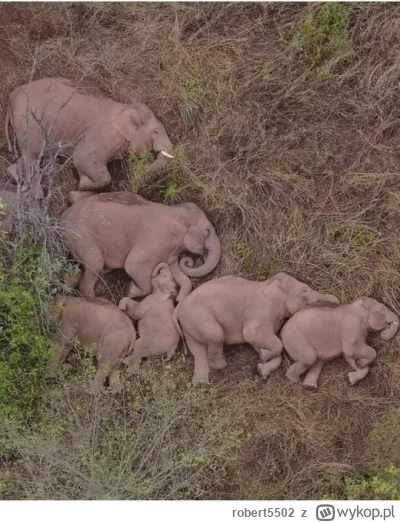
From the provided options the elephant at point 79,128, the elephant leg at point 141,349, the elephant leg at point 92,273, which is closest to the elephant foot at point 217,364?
the elephant leg at point 141,349

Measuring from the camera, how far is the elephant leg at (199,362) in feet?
16.8

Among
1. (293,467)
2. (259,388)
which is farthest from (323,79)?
(293,467)

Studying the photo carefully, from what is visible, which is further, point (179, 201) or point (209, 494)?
point (179, 201)

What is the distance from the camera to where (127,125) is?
5254 mm

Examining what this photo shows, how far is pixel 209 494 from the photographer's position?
195 inches

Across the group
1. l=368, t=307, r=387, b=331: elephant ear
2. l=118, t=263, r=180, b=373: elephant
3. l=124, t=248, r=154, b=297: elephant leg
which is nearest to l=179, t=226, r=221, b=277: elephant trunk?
l=118, t=263, r=180, b=373: elephant

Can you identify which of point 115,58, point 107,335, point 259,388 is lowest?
point 259,388

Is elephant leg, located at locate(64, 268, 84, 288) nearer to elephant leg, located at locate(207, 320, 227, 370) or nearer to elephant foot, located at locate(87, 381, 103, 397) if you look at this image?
elephant foot, located at locate(87, 381, 103, 397)

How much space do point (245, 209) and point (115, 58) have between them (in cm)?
152

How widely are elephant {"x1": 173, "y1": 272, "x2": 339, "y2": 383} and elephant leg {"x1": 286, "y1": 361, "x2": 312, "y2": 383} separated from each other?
10cm

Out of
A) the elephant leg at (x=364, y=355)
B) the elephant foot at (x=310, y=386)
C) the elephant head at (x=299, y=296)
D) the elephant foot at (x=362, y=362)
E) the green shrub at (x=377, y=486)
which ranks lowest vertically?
the green shrub at (x=377, y=486)

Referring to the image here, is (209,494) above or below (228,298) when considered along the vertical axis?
below

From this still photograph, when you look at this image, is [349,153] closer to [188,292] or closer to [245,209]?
[245,209]

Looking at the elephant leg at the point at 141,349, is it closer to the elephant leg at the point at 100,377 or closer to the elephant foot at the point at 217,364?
the elephant leg at the point at 100,377
